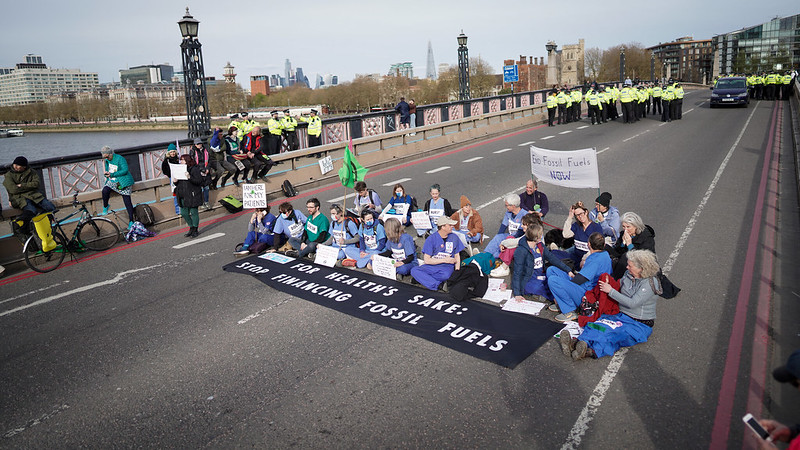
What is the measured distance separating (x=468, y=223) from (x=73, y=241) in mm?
7771

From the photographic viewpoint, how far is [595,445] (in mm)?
4668

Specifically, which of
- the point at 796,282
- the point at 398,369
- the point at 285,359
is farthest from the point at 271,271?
the point at 796,282

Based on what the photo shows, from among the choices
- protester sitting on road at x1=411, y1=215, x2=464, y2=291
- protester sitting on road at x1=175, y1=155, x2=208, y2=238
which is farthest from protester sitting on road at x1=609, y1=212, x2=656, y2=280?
protester sitting on road at x1=175, y1=155, x2=208, y2=238

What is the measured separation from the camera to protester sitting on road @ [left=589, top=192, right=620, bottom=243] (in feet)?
29.6

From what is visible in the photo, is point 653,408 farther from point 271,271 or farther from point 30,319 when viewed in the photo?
point 30,319

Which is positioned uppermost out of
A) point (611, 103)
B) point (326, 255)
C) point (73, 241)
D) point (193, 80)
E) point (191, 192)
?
point (193, 80)

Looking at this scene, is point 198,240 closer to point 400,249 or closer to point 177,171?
point 177,171

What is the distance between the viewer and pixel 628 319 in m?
6.49

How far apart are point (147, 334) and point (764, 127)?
28.5m

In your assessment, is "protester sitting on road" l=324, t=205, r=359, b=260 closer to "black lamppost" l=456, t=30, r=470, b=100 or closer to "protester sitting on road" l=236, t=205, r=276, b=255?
"protester sitting on road" l=236, t=205, r=276, b=255

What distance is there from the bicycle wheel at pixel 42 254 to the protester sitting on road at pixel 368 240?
560 cm

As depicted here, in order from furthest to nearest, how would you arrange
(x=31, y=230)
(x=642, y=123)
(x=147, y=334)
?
(x=642, y=123), (x=31, y=230), (x=147, y=334)

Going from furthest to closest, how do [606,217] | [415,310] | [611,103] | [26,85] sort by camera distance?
[26,85]
[611,103]
[606,217]
[415,310]

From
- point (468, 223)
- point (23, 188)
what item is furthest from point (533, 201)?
point (23, 188)
